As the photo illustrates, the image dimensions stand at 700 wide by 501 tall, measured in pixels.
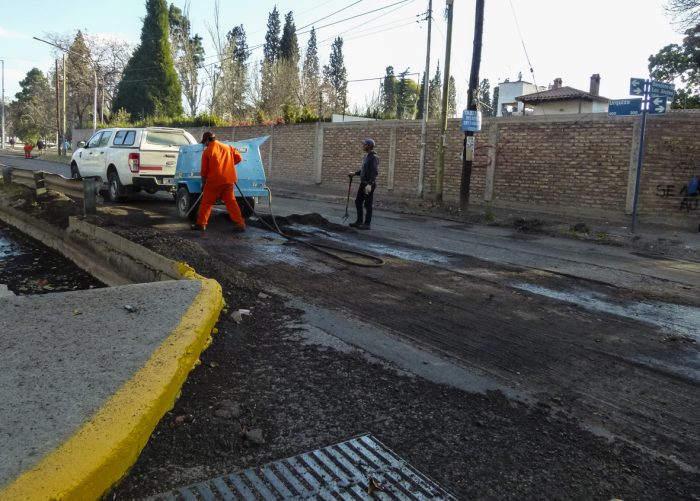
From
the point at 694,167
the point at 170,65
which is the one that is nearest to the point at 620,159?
the point at 694,167

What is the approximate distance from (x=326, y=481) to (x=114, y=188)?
12.5 metres

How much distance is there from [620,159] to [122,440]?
47.3ft

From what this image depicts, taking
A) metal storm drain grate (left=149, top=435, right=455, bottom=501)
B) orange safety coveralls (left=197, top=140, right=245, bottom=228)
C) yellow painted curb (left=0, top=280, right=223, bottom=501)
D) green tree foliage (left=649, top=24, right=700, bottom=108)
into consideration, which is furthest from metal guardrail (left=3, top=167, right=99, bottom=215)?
green tree foliage (left=649, top=24, right=700, bottom=108)

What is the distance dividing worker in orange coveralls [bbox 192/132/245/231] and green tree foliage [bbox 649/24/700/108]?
32361 millimetres

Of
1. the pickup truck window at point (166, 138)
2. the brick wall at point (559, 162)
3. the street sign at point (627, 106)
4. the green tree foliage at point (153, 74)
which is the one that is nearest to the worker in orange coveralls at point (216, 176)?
the pickup truck window at point (166, 138)

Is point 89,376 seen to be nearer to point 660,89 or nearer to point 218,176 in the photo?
point 218,176

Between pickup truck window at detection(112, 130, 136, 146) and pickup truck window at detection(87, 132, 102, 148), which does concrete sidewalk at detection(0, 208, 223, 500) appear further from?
pickup truck window at detection(87, 132, 102, 148)

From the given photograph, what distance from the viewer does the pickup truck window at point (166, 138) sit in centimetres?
1321

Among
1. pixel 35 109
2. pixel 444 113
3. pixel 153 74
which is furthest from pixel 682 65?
pixel 35 109

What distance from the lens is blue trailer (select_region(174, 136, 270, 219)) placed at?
1090 centimetres

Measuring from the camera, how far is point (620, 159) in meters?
14.4

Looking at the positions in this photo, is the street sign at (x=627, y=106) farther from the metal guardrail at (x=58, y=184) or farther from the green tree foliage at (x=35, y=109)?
the green tree foliage at (x=35, y=109)

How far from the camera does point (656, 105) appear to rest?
12.1 metres

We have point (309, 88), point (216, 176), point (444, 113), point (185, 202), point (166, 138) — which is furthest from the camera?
point (309, 88)
